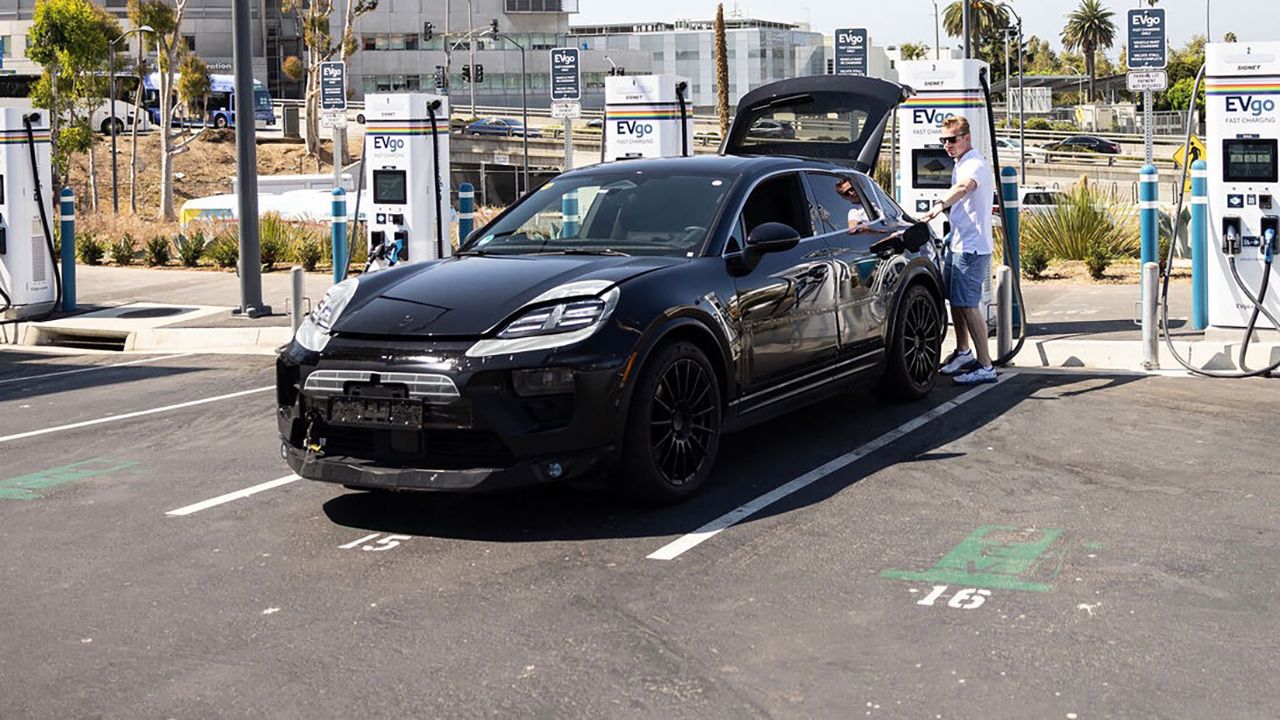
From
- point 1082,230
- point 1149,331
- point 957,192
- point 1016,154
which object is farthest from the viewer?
point 1016,154

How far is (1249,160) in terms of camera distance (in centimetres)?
1200

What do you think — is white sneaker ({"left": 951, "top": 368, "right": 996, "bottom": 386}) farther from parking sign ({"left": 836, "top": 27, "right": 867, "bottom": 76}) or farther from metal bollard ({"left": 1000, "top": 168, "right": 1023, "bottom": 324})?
parking sign ({"left": 836, "top": 27, "right": 867, "bottom": 76})

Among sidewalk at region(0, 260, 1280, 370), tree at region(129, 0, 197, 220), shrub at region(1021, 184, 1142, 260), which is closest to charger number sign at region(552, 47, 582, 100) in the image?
sidewalk at region(0, 260, 1280, 370)

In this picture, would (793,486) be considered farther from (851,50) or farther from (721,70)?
(721,70)

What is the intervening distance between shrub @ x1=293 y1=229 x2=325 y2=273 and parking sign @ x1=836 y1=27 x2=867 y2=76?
985 centimetres

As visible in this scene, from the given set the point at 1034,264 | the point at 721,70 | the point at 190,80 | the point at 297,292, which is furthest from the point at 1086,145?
the point at 297,292

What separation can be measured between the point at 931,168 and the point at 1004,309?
6.40 feet

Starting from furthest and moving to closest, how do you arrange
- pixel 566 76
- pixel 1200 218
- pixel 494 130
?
pixel 494 130
pixel 566 76
pixel 1200 218

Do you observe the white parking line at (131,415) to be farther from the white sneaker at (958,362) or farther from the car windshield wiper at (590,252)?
the white sneaker at (958,362)

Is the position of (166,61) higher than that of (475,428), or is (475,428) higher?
(166,61)

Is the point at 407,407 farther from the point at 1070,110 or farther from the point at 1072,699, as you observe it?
the point at 1070,110

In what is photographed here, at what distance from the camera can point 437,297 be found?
7.45m

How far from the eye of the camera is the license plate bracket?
7.00 meters

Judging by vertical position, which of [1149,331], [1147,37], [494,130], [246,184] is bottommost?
[1149,331]
